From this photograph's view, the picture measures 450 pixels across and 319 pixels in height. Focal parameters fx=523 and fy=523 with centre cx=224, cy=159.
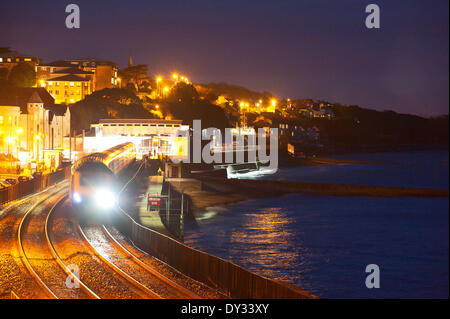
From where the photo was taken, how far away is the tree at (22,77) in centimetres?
8744

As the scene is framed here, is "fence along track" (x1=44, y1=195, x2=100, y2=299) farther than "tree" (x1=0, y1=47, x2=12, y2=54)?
No

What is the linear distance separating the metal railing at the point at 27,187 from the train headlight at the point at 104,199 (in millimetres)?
6972

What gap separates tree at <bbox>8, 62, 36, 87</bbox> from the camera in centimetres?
8744

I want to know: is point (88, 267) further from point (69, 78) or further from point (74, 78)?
point (74, 78)

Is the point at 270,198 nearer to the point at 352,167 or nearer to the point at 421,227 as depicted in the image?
the point at 421,227

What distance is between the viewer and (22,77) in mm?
88000

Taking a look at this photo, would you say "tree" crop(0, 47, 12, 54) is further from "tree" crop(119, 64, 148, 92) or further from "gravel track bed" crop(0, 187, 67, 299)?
"gravel track bed" crop(0, 187, 67, 299)

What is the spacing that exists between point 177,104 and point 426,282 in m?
95.0

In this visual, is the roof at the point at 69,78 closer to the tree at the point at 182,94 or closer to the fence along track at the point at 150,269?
the tree at the point at 182,94

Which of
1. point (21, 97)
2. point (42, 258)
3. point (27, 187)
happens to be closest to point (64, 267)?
point (42, 258)

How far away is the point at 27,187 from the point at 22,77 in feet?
186

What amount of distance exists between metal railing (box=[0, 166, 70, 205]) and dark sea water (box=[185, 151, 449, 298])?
11.7 metres

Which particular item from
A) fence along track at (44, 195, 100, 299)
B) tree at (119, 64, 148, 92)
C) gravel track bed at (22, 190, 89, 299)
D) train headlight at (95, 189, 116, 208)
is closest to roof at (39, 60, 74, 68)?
tree at (119, 64, 148, 92)

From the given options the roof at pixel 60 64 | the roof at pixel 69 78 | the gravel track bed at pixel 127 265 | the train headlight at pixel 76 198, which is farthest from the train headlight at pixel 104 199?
the roof at pixel 60 64
